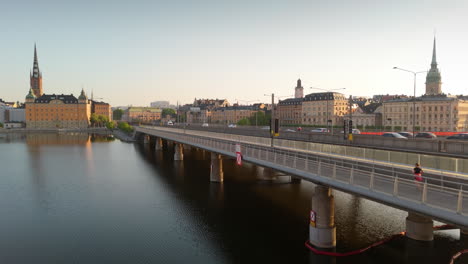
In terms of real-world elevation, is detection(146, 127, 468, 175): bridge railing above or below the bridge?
above

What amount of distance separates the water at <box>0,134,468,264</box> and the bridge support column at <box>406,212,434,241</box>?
1.87 ft

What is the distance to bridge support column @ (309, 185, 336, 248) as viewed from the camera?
22016 mm

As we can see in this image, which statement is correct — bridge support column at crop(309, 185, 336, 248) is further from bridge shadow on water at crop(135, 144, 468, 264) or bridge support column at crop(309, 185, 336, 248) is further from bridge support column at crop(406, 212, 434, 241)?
bridge support column at crop(406, 212, 434, 241)

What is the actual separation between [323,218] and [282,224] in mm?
6785

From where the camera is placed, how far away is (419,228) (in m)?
23.6

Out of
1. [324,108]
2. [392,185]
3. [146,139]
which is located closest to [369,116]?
[324,108]

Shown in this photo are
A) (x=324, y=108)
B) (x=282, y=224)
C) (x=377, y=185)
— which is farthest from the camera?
(x=324, y=108)

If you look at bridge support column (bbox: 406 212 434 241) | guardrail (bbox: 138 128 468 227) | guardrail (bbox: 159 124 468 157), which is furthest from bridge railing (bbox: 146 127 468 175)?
bridge support column (bbox: 406 212 434 241)

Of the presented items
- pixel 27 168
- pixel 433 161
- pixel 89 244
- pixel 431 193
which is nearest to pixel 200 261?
pixel 89 244

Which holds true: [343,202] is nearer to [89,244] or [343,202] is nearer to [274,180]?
[274,180]

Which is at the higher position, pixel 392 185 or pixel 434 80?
pixel 434 80

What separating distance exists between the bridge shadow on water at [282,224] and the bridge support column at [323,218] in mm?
Answer: 978

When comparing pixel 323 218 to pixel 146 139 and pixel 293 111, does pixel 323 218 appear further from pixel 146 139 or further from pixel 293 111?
pixel 293 111

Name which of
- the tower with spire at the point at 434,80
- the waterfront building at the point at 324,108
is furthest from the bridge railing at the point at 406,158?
the tower with spire at the point at 434,80
